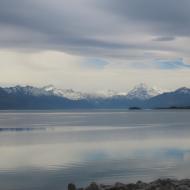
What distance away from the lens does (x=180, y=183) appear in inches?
1089

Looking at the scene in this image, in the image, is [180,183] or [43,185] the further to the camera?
[43,185]

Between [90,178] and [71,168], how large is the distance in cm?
490

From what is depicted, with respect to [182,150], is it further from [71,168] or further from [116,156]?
[71,168]

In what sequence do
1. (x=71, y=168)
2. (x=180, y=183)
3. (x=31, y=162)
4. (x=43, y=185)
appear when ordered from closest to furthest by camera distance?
(x=180, y=183)
(x=43, y=185)
(x=71, y=168)
(x=31, y=162)

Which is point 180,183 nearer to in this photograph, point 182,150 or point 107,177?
point 107,177

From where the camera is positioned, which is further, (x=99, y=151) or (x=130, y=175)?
(x=99, y=151)

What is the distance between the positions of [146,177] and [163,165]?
6325mm

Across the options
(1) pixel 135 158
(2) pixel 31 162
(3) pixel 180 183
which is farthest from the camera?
(1) pixel 135 158

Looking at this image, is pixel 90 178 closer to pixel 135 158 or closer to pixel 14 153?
pixel 135 158

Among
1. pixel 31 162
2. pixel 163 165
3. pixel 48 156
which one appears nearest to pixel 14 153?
pixel 48 156

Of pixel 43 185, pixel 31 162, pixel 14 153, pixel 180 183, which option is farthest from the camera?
pixel 14 153

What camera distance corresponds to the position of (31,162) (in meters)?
41.3

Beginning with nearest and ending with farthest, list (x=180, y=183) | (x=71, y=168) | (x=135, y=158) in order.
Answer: (x=180, y=183) < (x=71, y=168) < (x=135, y=158)

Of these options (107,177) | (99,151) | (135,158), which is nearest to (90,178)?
(107,177)
